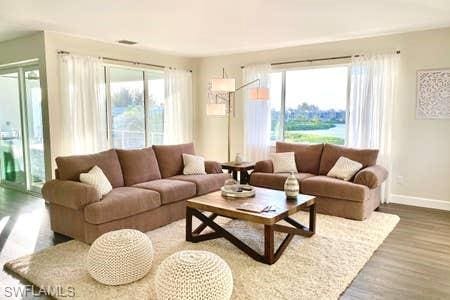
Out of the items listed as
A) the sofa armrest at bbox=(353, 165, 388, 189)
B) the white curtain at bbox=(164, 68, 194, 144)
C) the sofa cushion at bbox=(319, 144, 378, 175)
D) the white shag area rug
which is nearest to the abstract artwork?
the sofa cushion at bbox=(319, 144, 378, 175)

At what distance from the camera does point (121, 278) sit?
2623mm

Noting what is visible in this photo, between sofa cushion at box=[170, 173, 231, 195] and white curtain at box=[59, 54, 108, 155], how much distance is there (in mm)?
1532

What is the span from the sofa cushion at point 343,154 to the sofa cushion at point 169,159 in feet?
6.89

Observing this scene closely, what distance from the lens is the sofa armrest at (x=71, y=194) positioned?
3.43m

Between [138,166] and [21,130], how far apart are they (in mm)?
2645

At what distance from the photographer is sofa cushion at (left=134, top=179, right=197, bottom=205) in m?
4.09

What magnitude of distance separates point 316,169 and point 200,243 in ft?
7.88

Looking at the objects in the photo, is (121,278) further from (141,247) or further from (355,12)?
(355,12)

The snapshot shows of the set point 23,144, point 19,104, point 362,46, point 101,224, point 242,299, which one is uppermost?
point 362,46

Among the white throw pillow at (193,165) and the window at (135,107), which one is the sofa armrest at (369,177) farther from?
the window at (135,107)

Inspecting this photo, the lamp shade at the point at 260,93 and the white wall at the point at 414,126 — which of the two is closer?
the white wall at the point at 414,126

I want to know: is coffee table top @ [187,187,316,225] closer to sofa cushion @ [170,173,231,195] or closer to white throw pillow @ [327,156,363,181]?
sofa cushion @ [170,173,231,195]

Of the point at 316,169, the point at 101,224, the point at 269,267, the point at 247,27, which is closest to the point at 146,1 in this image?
the point at 247,27

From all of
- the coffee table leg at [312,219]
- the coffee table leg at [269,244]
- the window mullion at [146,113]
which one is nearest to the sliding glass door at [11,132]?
the window mullion at [146,113]
